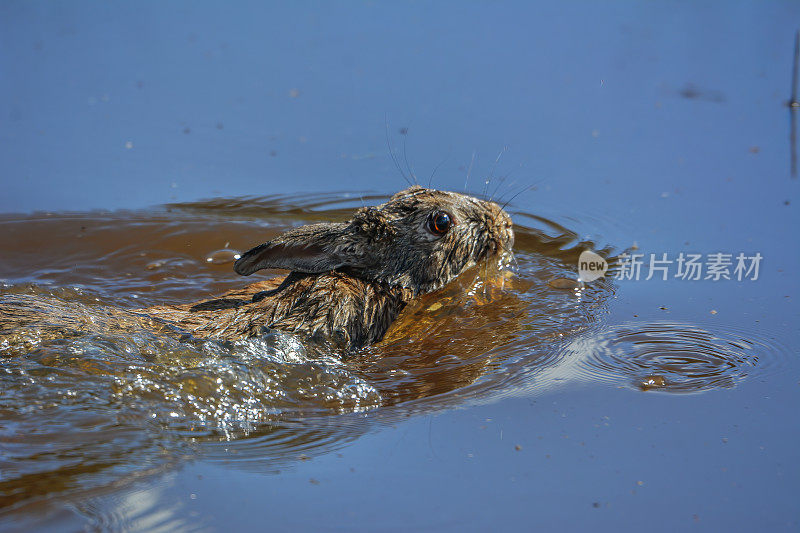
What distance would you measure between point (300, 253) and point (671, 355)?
2.58m

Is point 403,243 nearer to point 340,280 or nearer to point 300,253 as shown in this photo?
point 340,280

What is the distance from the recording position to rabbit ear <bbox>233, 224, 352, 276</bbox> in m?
6.32

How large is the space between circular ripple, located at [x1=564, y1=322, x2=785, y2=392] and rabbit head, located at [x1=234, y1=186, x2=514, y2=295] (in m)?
1.14

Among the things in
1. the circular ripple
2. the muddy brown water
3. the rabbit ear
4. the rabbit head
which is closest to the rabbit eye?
the rabbit head

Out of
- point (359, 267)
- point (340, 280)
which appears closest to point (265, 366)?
point (340, 280)

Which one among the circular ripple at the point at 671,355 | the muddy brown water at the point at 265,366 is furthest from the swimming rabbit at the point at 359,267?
the circular ripple at the point at 671,355

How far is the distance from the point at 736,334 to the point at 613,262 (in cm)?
145

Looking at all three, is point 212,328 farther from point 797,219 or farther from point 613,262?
point 797,219

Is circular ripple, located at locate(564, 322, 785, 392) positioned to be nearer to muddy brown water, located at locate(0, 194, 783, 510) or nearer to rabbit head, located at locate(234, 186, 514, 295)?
muddy brown water, located at locate(0, 194, 783, 510)

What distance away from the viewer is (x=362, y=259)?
6523mm

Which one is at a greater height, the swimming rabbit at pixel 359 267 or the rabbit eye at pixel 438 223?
the rabbit eye at pixel 438 223

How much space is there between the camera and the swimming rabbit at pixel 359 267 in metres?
5.98

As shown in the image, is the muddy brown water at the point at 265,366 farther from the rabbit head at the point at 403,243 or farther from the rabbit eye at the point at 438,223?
the rabbit eye at the point at 438,223

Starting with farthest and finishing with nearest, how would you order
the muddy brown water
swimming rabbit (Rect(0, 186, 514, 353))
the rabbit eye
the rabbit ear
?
the rabbit eye → the rabbit ear → swimming rabbit (Rect(0, 186, 514, 353)) → the muddy brown water
